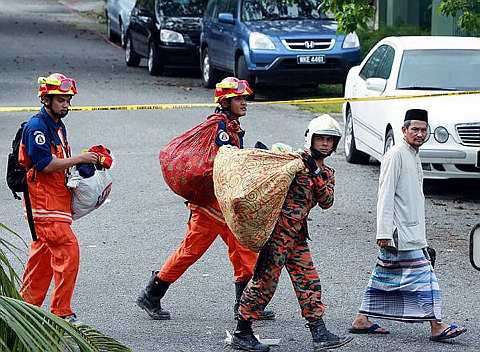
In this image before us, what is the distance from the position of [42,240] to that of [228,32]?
45.6ft

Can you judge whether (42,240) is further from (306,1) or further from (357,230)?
(306,1)

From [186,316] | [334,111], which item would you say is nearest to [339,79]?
[334,111]

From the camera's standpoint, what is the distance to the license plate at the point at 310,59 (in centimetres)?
1934

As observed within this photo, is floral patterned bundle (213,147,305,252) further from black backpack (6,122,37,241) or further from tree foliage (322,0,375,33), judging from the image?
tree foliage (322,0,375,33)

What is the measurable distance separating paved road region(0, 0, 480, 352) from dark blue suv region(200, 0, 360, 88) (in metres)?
0.70

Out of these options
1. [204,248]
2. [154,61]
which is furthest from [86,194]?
[154,61]

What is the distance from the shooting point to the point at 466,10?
1338cm

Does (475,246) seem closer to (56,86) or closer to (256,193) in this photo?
(256,193)

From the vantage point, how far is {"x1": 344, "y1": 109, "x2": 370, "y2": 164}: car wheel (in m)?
14.0

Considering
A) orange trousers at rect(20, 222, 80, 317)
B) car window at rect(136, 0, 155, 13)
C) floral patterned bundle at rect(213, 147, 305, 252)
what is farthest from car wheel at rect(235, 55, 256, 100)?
floral patterned bundle at rect(213, 147, 305, 252)

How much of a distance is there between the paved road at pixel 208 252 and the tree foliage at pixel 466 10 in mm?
1765

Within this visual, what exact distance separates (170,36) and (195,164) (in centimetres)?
1598

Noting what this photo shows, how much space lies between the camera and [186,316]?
24.3 ft

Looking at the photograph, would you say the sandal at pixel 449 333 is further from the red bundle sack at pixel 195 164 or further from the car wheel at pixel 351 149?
the car wheel at pixel 351 149
